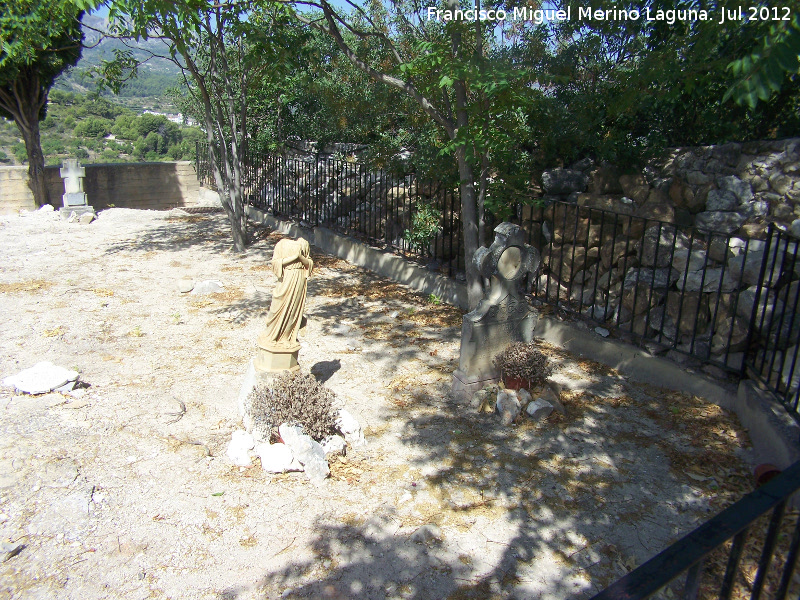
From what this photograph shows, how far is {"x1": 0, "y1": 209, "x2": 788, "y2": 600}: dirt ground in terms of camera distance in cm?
346

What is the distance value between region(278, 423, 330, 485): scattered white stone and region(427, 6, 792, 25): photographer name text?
459 centimetres

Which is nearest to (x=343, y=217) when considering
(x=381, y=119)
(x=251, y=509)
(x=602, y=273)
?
(x=381, y=119)

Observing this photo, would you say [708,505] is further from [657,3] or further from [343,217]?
[343,217]

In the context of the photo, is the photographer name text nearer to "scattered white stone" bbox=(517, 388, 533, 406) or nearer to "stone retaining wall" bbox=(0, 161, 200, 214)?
"scattered white stone" bbox=(517, 388, 533, 406)

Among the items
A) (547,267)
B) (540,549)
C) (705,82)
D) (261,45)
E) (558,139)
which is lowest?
(540,549)

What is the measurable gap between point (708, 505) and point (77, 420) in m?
4.98

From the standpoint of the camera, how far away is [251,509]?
4.00m

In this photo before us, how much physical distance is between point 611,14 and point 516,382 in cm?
517

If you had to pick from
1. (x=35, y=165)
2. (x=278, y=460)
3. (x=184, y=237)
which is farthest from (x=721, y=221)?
(x=35, y=165)

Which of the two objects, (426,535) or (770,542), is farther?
(426,535)

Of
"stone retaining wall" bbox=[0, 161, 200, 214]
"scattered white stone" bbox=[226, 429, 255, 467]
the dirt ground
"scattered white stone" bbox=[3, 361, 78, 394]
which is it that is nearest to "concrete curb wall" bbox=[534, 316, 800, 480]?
the dirt ground

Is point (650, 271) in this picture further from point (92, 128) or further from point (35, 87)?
point (92, 128)

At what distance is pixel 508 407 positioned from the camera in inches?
205

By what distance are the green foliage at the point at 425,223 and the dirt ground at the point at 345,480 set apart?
6.09 ft
